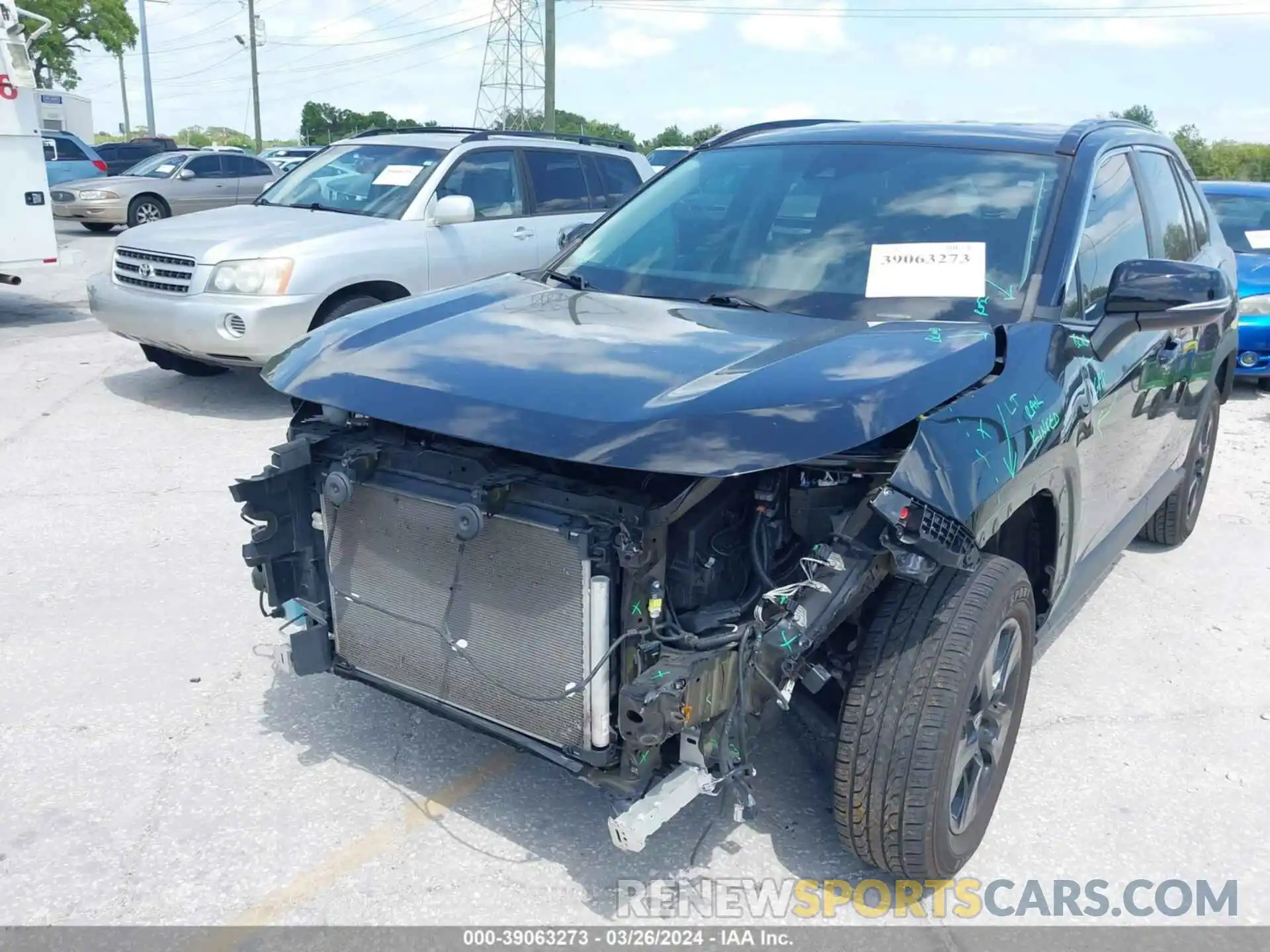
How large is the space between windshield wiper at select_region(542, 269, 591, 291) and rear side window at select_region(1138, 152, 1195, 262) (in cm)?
216

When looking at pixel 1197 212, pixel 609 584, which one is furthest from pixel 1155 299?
pixel 1197 212

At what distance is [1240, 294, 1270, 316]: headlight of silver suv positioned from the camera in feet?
29.2

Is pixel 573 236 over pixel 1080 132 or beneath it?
beneath

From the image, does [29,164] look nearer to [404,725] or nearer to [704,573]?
[404,725]

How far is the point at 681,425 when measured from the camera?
7.91 feet

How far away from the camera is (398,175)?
7.91m

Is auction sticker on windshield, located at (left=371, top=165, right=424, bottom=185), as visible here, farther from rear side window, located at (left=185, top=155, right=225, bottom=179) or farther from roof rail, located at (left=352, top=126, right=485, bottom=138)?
rear side window, located at (left=185, top=155, right=225, bottom=179)

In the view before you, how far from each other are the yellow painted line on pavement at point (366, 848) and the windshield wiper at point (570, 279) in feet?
5.10

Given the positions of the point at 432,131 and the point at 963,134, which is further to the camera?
the point at 432,131

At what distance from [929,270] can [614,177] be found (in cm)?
647

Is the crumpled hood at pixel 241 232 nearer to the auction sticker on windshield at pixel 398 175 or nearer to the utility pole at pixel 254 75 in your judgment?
the auction sticker on windshield at pixel 398 175

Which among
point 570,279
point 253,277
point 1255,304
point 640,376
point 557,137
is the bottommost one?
point 1255,304

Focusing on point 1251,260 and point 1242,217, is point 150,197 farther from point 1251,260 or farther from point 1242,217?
point 1251,260

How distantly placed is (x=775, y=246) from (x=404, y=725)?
197cm
